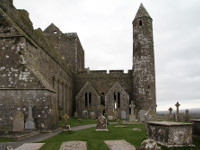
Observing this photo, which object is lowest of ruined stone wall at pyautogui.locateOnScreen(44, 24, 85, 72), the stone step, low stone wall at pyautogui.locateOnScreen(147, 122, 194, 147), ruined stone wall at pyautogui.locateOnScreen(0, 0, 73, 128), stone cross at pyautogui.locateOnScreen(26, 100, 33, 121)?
the stone step

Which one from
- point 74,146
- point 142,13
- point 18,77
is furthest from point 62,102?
point 74,146

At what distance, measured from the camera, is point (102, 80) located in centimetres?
3475

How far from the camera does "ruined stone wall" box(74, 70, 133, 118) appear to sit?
34250 mm

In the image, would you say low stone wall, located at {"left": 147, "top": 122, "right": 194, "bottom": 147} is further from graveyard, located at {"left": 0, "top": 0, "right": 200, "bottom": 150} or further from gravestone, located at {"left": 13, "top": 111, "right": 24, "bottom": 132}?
gravestone, located at {"left": 13, "top": 111, "right": 24, "bottom": 132}

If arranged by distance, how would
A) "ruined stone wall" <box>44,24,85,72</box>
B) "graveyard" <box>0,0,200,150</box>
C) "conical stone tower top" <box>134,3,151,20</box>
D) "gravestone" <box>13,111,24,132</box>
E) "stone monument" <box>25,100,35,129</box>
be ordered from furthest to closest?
"ruined stone wall" <box>44,24,85,72</box>, "conical stone tower top" <box>134,3,151,20</box>, "stone monument" <box>25,100,35,129</box>, "gravestone" <box>13,111,24,132</box>, "graveyard" <box>0,0,200,150</box>

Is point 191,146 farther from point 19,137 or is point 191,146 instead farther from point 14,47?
point 14,47

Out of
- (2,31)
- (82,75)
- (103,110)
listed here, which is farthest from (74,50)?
(2,31)

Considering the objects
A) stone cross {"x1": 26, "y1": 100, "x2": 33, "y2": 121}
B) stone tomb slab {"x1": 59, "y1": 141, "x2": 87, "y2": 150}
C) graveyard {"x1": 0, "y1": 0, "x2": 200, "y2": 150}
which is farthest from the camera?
stone cross {"x1": 26, "y1": 100, "x2": 33, "y2": 121}

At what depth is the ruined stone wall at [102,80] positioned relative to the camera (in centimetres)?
3425

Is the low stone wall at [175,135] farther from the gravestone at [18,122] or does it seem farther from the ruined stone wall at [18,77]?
the ruined stone wall at [18,77]

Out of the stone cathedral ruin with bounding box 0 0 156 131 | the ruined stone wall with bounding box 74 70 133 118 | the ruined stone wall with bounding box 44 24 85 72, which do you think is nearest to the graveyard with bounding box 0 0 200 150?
the stone cathedral ruin with bounding box 0 0 156 131

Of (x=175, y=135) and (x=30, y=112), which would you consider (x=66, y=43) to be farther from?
Result: (x=175, y=135)

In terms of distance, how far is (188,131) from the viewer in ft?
27.0

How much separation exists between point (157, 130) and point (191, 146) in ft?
4.16
